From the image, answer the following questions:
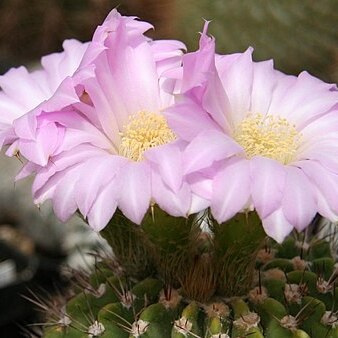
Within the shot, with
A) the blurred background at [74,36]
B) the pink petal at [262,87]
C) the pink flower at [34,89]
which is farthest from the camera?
the blurred background at [74,36]

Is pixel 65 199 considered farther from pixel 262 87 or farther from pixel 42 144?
pixel 262 87

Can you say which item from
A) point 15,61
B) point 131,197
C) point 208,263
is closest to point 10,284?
point 15,61

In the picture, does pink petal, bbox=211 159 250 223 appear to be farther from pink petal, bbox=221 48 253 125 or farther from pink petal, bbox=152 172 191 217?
pink petal, bbox=221 48 253 125

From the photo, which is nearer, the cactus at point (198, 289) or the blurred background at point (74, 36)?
the cactus at point (198, 289)

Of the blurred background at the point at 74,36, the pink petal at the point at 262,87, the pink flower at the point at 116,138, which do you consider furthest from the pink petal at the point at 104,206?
the blurred background at the point at 74,36

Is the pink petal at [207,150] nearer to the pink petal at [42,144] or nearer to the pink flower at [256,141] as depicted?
the pink flower at [256,141]

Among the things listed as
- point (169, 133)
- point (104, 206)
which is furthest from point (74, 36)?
point (104, 206)

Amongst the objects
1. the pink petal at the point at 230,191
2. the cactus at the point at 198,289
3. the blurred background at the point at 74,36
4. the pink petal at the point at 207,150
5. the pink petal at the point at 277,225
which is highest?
the pink petal at the point at 207,150
